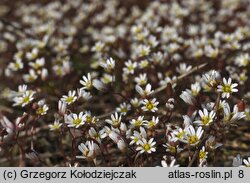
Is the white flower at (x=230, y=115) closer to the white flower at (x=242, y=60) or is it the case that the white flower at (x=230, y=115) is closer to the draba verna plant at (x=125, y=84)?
the draba verna plant at (x=125, y=84)

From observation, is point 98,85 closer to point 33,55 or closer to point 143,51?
point 143,51

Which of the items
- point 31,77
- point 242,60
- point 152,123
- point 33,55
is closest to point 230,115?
point 152,123

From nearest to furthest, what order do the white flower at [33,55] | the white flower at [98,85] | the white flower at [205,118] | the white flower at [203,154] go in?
the white flower at [203,154] < the white flower at [205,118] < the white flower at [98,85] < the white flower at [33,55]

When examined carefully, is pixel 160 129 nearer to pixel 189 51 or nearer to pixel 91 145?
pixel 91 145

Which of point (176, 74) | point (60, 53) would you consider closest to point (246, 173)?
point (176, 74)

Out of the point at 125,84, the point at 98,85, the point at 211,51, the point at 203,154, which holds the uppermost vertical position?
the point at 211,51

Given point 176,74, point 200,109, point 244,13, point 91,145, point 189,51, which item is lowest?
point 91,145

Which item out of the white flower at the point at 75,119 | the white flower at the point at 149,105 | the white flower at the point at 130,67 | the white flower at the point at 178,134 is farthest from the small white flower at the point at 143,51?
the white flower at the point at 178,134

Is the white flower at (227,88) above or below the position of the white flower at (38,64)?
below
